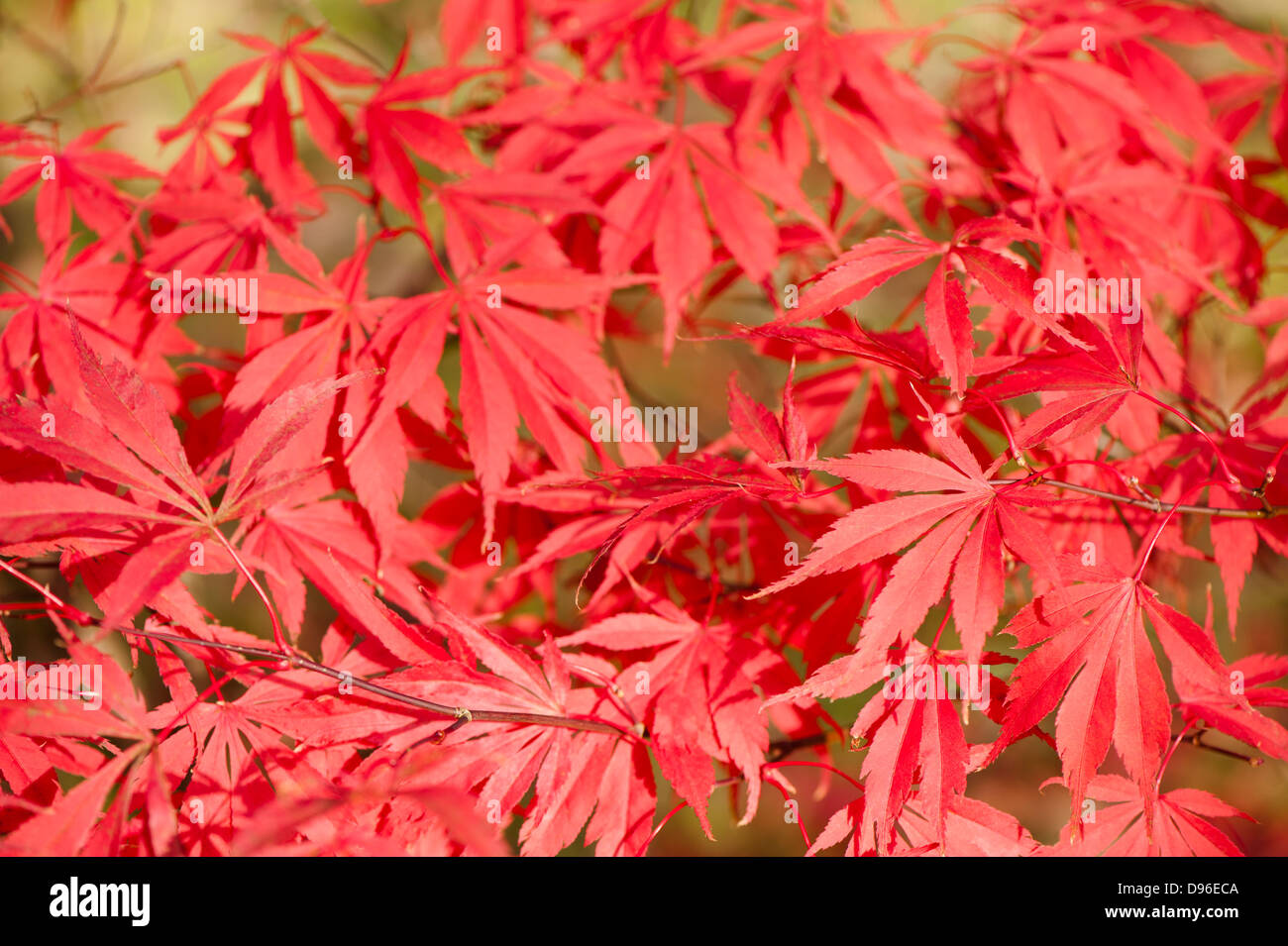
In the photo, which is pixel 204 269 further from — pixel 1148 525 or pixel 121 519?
pixel 1148 525

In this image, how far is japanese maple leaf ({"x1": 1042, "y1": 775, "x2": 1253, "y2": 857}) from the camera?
0.83 metres

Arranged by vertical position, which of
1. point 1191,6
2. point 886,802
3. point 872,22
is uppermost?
point 872,22

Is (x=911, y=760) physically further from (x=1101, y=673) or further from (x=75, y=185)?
(x=75, y=185)

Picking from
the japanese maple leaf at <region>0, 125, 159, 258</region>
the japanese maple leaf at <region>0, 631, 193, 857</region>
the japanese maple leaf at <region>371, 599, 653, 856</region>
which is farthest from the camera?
the japanese maple leaf at <region>0, 125, 159, 258</region>

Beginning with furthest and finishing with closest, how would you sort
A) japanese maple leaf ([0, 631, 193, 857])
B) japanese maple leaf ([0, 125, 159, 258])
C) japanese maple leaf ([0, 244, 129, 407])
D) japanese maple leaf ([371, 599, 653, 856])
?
japanese maple leaf ([0, 125, 159, 258]), japanese maple leaf ([0, 244, 129, 407]), japanese maple leaf ([371, 599, 653, 856]), japanese maple leaf ([0, 631, 193, 857])

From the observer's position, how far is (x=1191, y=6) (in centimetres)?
118

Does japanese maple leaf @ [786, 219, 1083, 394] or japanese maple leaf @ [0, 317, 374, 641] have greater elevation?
japanese maple leaf @ [786, 219, 1083, 394]

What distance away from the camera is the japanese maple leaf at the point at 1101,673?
736mm

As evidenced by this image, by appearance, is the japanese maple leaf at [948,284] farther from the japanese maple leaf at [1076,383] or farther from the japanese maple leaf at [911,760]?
the japanese maple leaf at [911,760]

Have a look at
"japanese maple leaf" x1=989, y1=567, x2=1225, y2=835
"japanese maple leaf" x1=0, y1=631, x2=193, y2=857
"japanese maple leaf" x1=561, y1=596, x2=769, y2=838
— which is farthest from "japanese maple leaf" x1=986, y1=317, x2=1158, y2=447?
"japanese maple leaf" x1=0, y1=631, x2=193, y2=857

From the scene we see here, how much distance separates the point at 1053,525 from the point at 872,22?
1913 mm

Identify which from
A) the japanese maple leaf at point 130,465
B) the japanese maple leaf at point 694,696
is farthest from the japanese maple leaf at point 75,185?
the japanese maple leaf at point 694,696

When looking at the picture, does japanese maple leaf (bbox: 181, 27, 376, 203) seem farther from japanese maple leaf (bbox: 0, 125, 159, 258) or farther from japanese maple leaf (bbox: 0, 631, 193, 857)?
japanese maple leaf (bbox: 0, 631, 193, 857)
